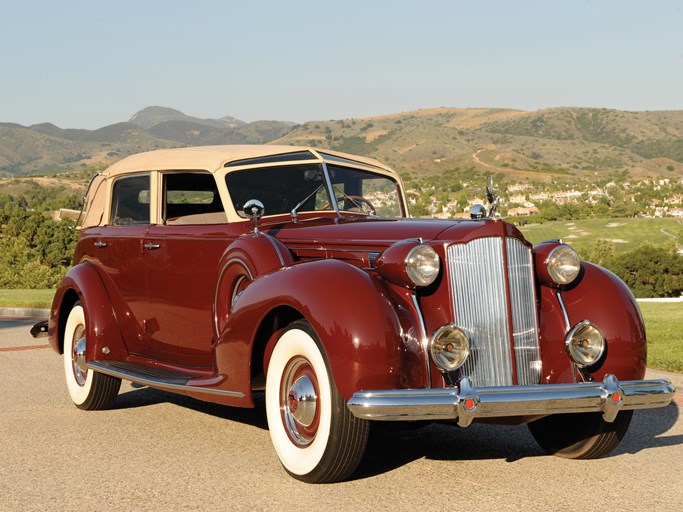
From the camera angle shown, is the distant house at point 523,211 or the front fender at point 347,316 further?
the distant house at point 523,211

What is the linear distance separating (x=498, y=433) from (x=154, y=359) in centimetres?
259

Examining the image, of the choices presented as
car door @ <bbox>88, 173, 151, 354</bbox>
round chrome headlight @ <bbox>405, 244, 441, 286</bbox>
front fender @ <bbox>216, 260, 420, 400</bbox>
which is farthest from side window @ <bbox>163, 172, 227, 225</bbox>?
round chrome headlight @ <bbox>405, 244, 441, 286</bbox>

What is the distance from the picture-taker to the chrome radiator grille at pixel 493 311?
198 inches

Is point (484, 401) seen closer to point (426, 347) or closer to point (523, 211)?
point (426, 347)

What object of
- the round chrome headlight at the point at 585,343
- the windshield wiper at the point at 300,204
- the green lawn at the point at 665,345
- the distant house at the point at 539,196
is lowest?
the distant house at the point at 539,196

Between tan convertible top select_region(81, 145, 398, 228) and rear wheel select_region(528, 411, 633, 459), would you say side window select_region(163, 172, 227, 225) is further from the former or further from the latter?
rear wheel select_region(528, 411, 633, 459)

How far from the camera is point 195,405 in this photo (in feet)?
25.0

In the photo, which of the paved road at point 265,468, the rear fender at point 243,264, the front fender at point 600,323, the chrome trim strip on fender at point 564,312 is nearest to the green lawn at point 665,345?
the paved road at point 265,468

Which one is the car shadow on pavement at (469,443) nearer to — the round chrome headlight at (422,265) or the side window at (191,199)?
the round chrome headlight at (422,265)

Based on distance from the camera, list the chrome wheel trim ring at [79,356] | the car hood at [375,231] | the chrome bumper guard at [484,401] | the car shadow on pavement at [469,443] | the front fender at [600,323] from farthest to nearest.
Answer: the chrome wheel trim ring at [79,356] < the car shadow on pavement at [469,443] < the front fender at [600,323] < the car hood at [375,231] < the chrome bumper guard at [484,401]

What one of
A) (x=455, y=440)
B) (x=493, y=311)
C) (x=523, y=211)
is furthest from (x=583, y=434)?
(x=523, y=211)

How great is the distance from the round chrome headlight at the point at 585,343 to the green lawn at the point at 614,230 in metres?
123

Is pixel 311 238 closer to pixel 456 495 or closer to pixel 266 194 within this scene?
pixel 266 194

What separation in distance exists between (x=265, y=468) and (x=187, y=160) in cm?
269
